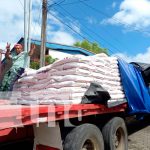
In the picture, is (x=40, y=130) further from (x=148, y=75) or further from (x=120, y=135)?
(x=148, y=75)

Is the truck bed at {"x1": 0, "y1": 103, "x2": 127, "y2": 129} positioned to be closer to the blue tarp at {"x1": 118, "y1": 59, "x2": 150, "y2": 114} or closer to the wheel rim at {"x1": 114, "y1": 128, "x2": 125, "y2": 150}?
the wheel rim at {"x1": 114, "y1": 128, "x2": 125, "y2": 150}

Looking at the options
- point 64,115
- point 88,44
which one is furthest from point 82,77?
point 88,44

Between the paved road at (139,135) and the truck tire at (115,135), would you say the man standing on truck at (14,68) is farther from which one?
the paved road at (139,135)

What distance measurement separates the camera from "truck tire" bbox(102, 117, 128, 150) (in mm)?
5286

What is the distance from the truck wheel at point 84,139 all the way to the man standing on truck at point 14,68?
7.49 feet

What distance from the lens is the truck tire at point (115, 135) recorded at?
208 inches

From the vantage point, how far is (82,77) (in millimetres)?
5180

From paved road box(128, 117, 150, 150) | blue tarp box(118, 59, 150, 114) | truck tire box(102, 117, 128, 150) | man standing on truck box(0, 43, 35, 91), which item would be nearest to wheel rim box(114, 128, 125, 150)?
truck tire box(102, 117, 128, 150)

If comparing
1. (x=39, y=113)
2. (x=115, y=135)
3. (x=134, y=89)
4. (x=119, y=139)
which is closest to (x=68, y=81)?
(x=115, y=135)

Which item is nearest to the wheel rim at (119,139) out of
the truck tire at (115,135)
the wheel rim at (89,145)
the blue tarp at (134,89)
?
the truck tire at (115,135)

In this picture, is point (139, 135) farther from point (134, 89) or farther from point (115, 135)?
point (115, 135)

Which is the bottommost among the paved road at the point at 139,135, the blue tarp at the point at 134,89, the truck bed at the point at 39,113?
the paved road at the point at 139,135

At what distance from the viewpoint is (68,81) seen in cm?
505

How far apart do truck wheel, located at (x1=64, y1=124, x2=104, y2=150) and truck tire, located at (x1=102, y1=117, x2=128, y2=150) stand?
0.34 m
